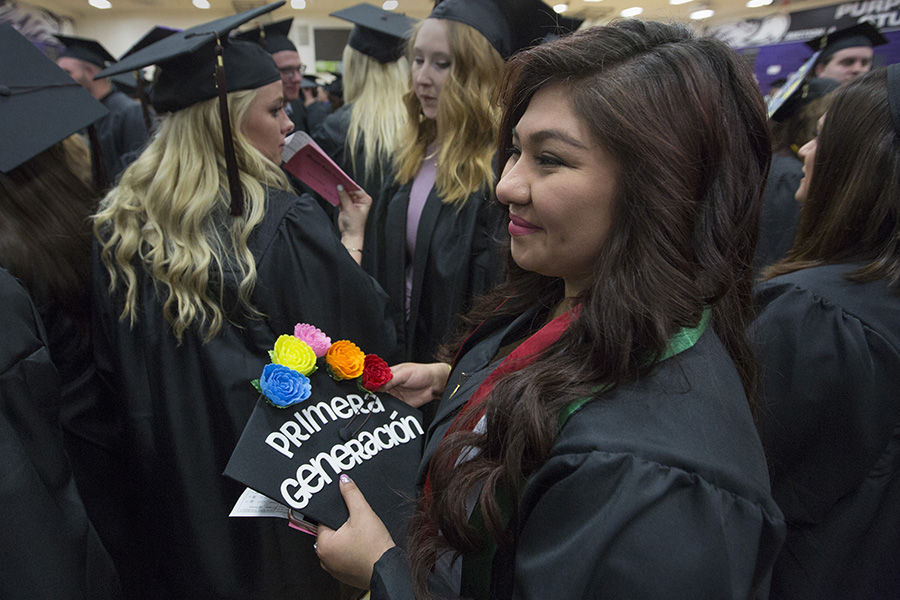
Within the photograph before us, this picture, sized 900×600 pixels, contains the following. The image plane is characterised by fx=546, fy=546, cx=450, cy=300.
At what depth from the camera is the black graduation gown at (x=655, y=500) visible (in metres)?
0.65

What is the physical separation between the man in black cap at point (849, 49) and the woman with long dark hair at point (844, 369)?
303 centimetres

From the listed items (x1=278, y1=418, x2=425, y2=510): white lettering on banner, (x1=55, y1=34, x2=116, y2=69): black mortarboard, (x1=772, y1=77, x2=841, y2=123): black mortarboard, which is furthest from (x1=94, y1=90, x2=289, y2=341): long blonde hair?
(x1=55, y1=34, x2=116, y2=69): black mortarboard

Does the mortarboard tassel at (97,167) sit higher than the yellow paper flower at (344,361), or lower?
higher

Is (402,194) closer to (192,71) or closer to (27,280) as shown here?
(192,71)

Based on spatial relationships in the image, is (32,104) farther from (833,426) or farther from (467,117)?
(833,426)

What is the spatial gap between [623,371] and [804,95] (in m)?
3.02

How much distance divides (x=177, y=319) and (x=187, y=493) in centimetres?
56

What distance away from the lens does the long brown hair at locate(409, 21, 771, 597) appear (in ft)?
2.49

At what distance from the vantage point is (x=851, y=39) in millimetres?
3725

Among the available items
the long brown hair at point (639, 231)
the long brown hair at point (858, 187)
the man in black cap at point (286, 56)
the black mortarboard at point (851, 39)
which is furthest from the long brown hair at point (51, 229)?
the black mortarboard at point (851, 39)

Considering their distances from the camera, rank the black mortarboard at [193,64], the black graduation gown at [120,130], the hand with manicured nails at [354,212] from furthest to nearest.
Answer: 1. the black graduation gown at [120,130]
2. the hand with manicured nails at [354,212]
3. the black mortarboard at [193,64]

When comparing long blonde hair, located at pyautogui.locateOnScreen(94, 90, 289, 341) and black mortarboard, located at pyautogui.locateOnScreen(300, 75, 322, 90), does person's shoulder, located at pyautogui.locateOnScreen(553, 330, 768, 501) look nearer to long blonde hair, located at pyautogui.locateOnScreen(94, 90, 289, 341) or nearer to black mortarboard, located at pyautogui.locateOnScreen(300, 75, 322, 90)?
long blonde hair, located at pyautogui.locateOnScreen(94, 90, 289, 341)

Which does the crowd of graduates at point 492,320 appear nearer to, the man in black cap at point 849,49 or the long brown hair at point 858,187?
the long brown hair at point 858,187

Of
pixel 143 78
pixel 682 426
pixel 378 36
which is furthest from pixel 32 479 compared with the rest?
pixel 143 78
